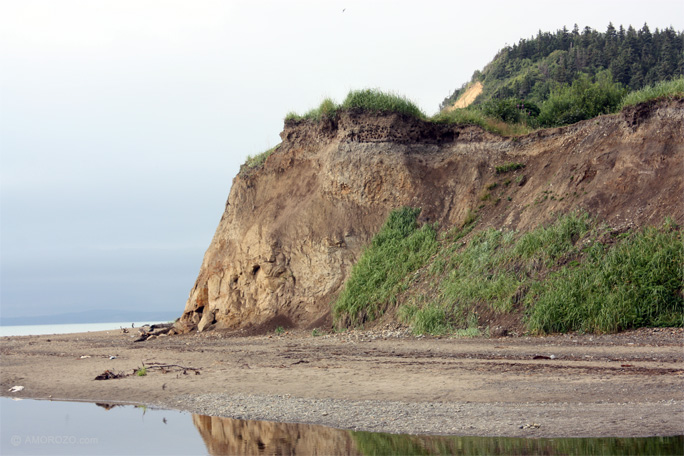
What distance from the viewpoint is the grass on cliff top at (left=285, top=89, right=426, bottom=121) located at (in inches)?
1058

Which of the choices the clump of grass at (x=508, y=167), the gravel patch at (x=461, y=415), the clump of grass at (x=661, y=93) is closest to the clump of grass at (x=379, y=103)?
the clump of grass at (x=508, y=167)

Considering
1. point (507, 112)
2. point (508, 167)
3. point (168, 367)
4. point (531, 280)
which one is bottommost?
point (168, 367)

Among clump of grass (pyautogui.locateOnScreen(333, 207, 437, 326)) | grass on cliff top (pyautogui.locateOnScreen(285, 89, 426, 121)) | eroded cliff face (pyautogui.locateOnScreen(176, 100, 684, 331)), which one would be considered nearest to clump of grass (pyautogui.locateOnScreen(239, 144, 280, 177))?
eroded cliff face (pyautogui.locateOnScreen(176, 100, 684, 331))

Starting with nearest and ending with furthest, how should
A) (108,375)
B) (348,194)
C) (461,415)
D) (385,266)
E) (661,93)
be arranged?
(461,415), (108,375), (661,93), (385,266), (348,194)

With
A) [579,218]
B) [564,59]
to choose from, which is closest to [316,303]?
[579,218]

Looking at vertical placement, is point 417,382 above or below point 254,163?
below

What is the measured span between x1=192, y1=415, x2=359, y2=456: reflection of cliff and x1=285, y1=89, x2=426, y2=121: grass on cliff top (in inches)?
755

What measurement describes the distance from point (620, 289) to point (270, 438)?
11344 mm

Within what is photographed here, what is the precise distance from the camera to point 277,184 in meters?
28.5

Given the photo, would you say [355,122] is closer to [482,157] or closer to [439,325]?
[482,157]

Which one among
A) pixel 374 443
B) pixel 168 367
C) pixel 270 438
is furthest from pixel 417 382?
pixel 168 367

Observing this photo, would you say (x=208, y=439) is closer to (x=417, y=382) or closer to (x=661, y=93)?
(x=417, y=382)

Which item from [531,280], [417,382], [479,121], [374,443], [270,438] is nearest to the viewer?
[374,443]

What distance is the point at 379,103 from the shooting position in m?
26.9
